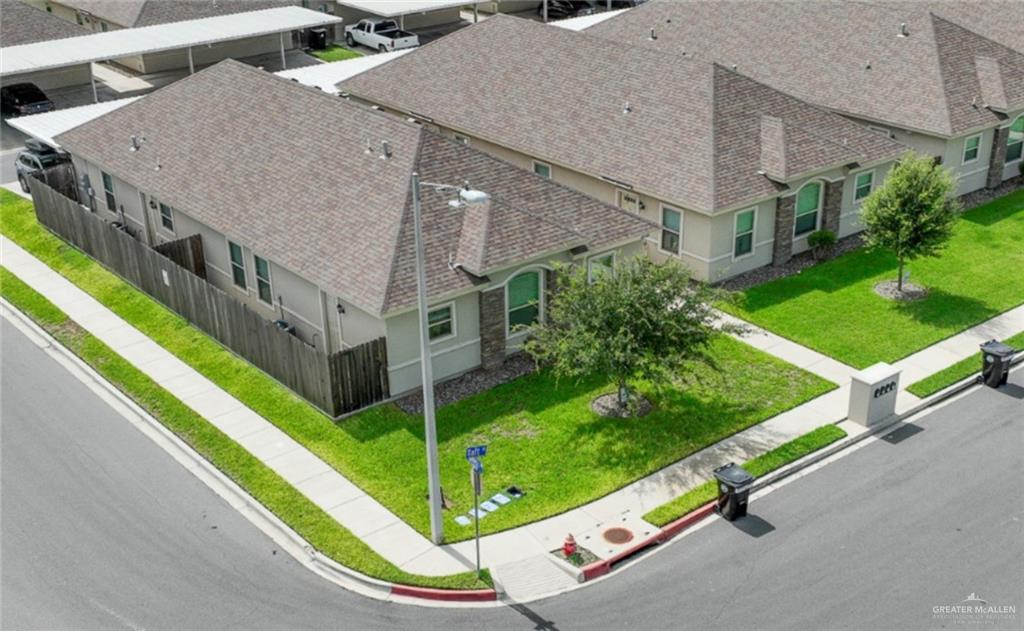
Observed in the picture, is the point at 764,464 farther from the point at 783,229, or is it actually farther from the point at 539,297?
the point at 783,229

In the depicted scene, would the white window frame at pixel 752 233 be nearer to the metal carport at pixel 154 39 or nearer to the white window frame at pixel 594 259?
the white window frame at pixel 594 259

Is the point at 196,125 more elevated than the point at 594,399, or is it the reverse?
the point at 196,125

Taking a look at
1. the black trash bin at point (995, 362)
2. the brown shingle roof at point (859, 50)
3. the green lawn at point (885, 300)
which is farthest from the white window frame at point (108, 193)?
the black trash bin at point (995, 362)

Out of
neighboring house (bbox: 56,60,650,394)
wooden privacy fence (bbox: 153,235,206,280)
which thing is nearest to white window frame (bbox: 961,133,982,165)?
neighboring house (bbox: 56,60,650,394)

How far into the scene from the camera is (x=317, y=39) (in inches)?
2442

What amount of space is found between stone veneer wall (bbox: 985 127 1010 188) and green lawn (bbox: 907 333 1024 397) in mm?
13670

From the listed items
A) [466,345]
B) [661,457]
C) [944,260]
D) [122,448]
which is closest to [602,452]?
[661,457]

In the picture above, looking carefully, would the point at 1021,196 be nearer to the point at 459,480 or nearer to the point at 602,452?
the point at 602,452

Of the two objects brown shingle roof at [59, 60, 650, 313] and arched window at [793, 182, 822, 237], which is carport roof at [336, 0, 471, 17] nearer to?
brown shingle roof at [59, 60, 650, 313]

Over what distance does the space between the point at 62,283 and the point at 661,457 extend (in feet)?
67.6

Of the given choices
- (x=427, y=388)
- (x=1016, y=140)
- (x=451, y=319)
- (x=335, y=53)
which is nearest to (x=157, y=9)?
(x=335, y=53)

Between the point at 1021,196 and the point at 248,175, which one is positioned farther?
the point at 1021,196

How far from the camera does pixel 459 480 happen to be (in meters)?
22.9

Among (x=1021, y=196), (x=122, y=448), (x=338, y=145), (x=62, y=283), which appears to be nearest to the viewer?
(x=122, y=448)
